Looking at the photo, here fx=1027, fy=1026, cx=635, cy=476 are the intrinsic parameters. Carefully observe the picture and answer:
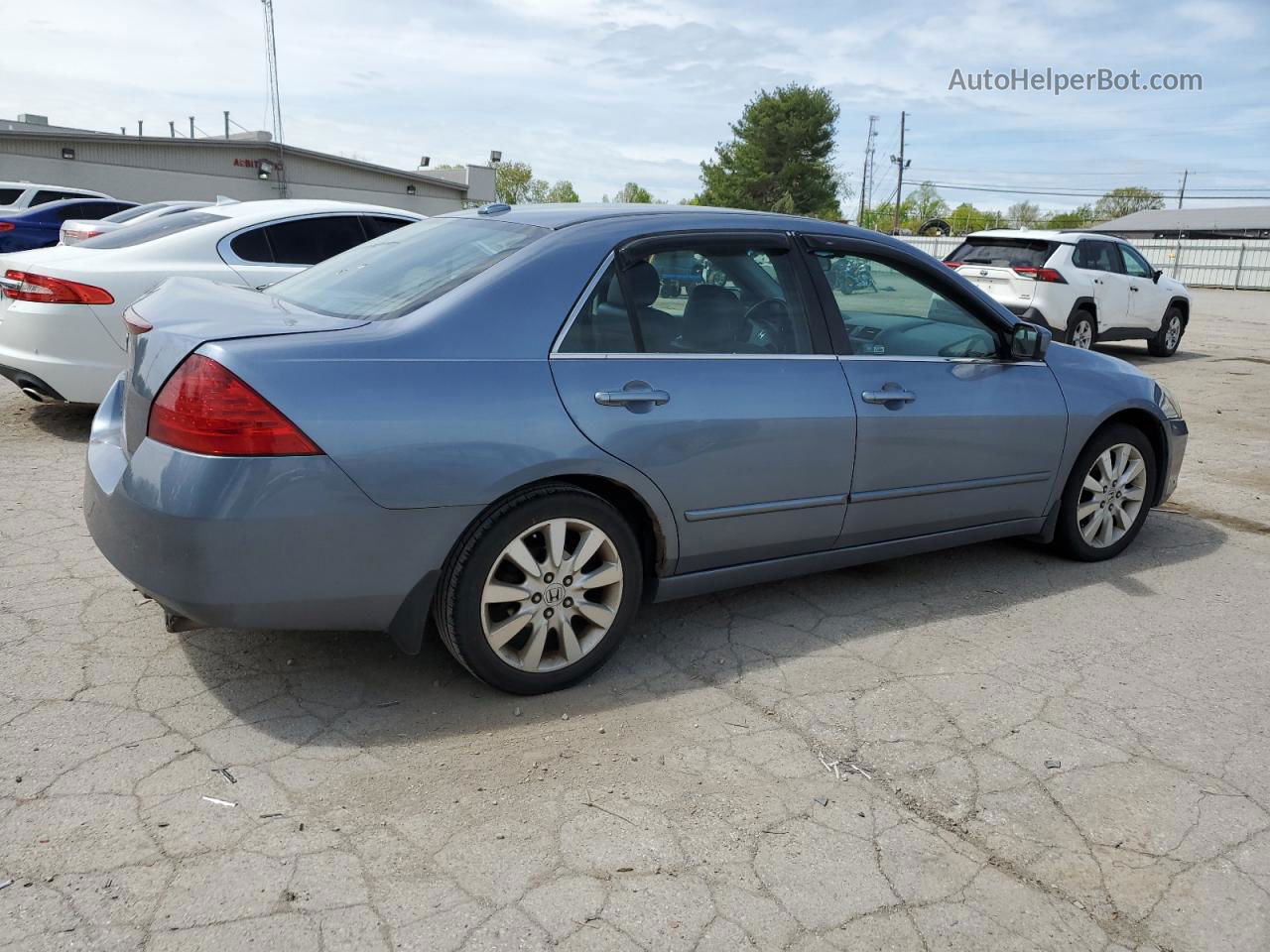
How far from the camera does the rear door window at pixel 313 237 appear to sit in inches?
272

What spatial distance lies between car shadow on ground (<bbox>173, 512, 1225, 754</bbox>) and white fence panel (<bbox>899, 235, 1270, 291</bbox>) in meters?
35.5

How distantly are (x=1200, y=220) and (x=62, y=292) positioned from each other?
81.7m

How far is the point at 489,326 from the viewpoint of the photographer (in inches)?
122

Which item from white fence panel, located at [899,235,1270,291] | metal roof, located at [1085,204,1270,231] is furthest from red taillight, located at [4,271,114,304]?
metal roof, located at [1085,204,1270,231]

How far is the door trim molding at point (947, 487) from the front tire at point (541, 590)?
1.07 m

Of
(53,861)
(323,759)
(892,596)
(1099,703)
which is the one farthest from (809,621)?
(53,861)

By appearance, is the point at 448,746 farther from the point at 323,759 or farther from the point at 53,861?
the point at 53,861

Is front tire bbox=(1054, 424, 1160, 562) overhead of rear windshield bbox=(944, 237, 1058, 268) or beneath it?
beneath

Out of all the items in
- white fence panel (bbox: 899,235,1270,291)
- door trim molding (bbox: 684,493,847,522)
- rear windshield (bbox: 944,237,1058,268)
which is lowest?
door trim molding (bbox: 684,493,847,522)

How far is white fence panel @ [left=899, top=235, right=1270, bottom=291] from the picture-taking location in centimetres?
3891

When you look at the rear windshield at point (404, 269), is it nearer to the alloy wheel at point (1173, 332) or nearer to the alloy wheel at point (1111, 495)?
the alloy wheel at point (1111, 495)

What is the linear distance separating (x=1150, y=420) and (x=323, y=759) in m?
4.11

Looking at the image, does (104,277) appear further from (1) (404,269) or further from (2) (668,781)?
(2) (668,781)

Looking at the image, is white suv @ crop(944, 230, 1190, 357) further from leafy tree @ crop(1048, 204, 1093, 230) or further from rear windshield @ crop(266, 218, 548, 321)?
leafy tree @ crop(1048, 204, 1093, 230)
